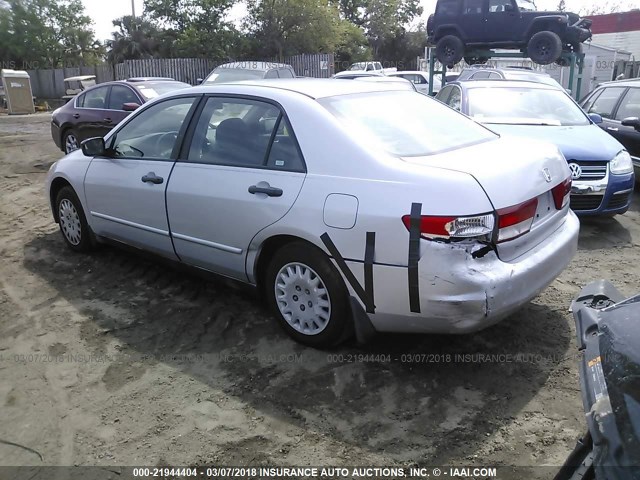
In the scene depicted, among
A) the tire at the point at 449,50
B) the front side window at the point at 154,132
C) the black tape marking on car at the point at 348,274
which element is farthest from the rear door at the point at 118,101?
the tire at the point at 449,50

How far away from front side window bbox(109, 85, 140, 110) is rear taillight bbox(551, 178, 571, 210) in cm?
756

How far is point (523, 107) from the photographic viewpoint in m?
7.43

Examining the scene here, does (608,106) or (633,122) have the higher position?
(608,106)

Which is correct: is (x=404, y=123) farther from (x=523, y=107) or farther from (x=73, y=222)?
(x=523, y=107)

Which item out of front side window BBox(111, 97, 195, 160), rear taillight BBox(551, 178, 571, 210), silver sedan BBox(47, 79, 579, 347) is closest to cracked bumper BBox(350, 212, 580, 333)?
silver sedan BBox(47, 79, 579, 347)

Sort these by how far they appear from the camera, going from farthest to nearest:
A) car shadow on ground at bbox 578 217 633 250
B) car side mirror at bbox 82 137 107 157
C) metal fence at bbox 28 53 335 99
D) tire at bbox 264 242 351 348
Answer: metal fence at bbox 28 53 335 99 < car shadow on ground at bbox 578 217 633 250 < car side mirror at bbox 82 137 107 157 < tire at bbox 264 242 351 348

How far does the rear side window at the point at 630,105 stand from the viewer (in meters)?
8.12

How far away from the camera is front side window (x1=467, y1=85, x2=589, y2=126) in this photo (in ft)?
23.6

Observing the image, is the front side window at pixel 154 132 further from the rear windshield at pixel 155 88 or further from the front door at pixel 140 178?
the rear windshield at pixel 155 88

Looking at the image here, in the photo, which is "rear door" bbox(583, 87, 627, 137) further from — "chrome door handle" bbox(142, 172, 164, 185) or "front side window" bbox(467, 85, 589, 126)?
"chrome door handle" bbox(142, 172, 164, 185)

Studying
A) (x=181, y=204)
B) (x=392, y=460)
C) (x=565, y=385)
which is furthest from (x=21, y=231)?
(x=565, y=385)

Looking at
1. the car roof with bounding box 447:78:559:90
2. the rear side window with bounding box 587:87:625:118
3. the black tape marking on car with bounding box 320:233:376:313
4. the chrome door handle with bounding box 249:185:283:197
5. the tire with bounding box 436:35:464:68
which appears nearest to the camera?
the black tape marking on car with bounding box 320:233:376:313

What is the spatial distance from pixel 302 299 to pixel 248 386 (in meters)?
0.61

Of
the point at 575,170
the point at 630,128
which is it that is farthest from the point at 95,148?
the point at 630,128
